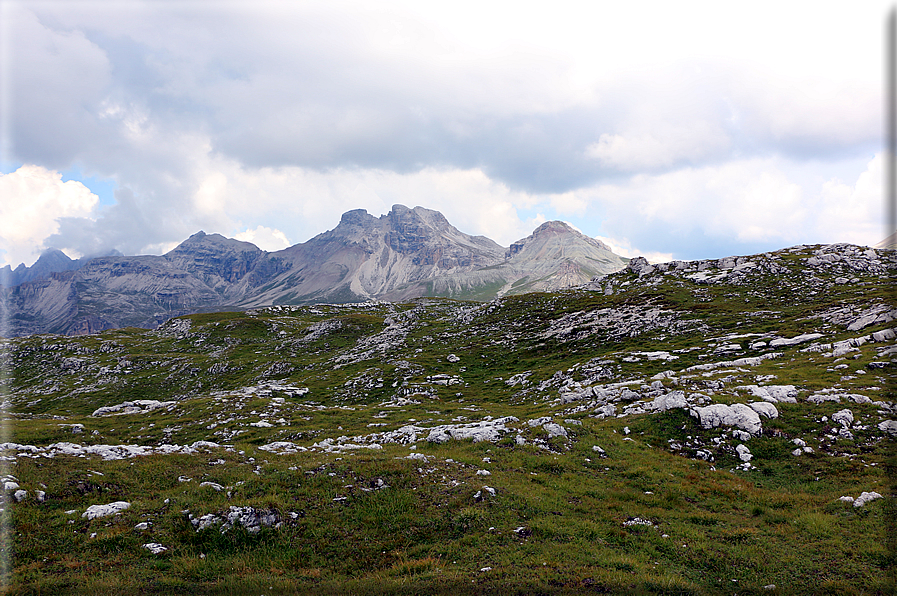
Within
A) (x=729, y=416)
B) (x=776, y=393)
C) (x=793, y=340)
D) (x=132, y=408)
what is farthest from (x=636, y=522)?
(x=132, y=408)

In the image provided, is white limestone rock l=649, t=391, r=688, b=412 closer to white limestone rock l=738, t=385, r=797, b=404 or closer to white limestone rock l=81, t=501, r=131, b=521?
white limestone rock l=738, t=385, r=797, b=404

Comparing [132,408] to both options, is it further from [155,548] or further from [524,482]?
[524,482]

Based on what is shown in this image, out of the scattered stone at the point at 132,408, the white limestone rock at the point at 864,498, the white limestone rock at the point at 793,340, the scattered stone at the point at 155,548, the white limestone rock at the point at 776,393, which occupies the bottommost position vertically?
the scattered stone at the point at 132,408

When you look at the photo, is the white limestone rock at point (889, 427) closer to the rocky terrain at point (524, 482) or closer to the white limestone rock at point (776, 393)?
the rocky terrain at point (524, 482)

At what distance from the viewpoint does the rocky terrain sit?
11.5 meters

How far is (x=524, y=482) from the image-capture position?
703 inches

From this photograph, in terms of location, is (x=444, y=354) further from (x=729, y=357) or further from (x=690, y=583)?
(x=690, y=583)

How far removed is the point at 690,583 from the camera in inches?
433

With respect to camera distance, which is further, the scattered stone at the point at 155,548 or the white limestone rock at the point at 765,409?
the white limestone rock at the point at 765,409

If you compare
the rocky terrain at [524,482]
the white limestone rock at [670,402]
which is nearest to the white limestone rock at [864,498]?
the rocky terrain at [524,482]

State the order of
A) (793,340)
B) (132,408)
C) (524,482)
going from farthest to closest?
1. (132,408)
2. (793,340)
3. (524,482)

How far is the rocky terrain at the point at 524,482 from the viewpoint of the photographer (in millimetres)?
11492

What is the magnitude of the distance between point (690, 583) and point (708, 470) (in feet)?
36.9

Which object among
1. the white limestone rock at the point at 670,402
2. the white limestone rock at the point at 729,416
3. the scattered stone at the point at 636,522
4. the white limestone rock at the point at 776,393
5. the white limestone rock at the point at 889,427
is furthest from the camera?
the white limestone rock at the point at 670,402
